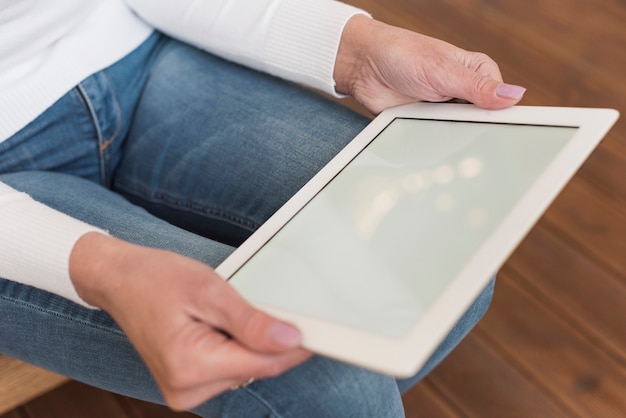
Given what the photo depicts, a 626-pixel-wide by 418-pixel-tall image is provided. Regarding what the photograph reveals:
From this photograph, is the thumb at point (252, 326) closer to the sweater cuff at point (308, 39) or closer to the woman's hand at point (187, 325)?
the woman's hand at point (187, 325)

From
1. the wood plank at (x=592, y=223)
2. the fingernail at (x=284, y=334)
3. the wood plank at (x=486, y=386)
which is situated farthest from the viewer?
the wood plank at (x=592, y=223)

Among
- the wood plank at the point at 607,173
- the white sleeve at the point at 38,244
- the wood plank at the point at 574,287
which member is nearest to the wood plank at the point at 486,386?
the wood plank at the point at 574,287

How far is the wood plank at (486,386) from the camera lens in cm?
103

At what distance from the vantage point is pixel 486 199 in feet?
1.99

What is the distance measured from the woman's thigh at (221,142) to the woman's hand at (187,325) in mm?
213

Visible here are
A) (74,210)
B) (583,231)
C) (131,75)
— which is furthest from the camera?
(583,231)

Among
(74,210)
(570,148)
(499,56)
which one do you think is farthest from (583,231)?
(74,210)

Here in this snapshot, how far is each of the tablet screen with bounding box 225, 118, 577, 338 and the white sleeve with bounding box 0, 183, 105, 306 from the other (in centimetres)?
16

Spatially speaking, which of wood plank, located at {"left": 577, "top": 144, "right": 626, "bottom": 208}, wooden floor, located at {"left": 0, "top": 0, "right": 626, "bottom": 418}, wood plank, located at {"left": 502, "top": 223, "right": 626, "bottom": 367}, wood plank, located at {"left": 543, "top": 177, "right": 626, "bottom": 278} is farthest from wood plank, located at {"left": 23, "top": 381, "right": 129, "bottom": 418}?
wood plank, located at {"left": 577, "top": 144, "right": 626, "bottom": 208}

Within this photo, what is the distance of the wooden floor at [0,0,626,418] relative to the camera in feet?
3.45

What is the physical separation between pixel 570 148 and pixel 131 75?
548mm

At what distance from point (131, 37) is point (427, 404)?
67 centimetres

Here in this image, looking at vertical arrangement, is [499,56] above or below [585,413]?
above

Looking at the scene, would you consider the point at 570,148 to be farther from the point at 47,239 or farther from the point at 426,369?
→ the point at 47,239
